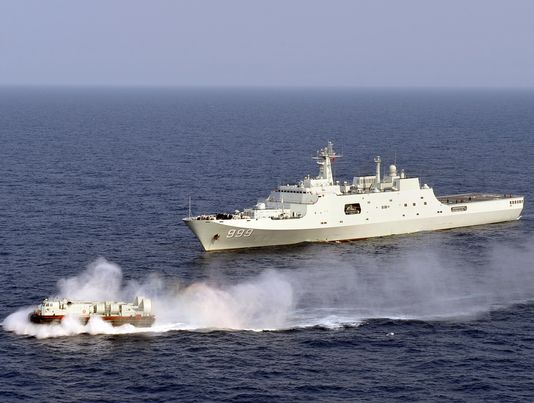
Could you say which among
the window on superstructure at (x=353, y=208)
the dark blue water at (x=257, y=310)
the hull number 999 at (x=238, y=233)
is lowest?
the dark blue water at (x=257, y=310)

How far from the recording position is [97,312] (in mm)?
80250

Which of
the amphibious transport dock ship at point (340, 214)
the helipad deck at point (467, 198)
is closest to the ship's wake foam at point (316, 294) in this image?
the amphibious transport dock ship at point (340, 214)

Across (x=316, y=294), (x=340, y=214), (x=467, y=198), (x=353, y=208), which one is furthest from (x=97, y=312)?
(x=467, y=198)

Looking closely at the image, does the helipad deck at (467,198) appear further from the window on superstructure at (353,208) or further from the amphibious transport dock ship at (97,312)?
the amphibious transport dock ship at (97,312)

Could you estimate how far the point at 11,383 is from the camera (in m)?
68.2

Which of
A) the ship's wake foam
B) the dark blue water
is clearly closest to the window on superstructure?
the dark blue water

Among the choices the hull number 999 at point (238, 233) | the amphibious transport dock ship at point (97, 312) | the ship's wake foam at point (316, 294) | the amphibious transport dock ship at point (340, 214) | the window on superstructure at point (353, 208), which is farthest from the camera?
the window on superstructure at point (353, 208)

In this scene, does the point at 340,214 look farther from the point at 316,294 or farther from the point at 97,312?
the point at 97,312

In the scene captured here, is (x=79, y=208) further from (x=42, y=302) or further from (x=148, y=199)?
(x=42, y=302)

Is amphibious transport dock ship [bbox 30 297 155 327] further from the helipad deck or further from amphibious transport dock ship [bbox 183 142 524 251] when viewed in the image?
the helipad deck

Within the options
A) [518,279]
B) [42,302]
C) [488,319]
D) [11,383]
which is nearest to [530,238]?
[518,279]

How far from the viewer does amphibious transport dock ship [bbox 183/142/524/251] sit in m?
116

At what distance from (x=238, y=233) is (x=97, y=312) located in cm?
3723

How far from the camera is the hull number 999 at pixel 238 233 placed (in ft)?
378
